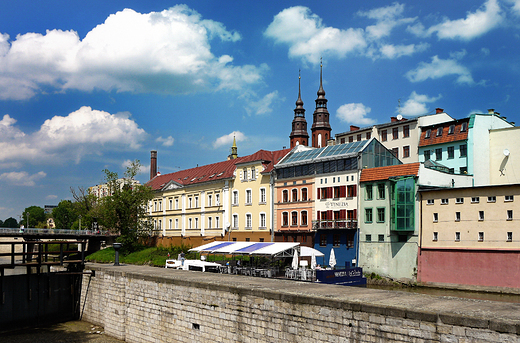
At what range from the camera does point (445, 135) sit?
5141cm

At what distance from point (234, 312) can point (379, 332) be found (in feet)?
21.3

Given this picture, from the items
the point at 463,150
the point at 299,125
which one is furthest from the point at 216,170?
the point at 299,125

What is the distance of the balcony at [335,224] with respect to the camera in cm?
4433

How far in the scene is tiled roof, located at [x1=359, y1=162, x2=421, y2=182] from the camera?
40.7 metres

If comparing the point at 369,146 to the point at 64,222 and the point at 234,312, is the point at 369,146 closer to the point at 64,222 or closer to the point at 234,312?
the point at 234,312

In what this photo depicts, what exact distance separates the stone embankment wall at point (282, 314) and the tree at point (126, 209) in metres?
41.1

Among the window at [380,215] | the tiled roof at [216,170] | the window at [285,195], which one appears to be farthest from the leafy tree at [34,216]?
the window at [380,215]

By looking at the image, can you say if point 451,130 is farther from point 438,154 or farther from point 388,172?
point 388,172

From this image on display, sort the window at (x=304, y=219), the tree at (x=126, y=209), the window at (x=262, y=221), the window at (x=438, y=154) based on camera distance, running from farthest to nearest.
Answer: the tree at (x=126, y=209) < the window at (x=262, y=221) < the window at (x=438, y=154) < the window at (x=304, y=219)

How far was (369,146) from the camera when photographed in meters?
45.7

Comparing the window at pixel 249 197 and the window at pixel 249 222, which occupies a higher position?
the window at pixel 249 197

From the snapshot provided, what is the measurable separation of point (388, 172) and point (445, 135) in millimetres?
13474

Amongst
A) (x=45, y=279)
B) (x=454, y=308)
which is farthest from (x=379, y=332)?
(x=45, y=279)

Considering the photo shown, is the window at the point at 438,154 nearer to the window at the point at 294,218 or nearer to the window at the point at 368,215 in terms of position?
the window at the point at 368,215
